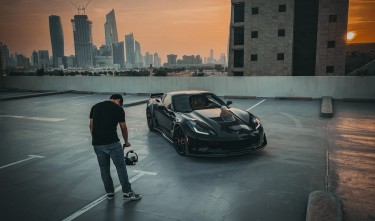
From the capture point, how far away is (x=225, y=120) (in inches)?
249

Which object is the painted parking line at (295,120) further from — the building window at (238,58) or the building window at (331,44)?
the building window at (238,58)

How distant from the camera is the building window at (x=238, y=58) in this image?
44716mm

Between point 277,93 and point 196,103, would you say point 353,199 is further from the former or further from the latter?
point 277,93

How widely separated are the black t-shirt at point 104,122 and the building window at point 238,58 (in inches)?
1666

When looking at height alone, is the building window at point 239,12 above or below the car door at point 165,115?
above

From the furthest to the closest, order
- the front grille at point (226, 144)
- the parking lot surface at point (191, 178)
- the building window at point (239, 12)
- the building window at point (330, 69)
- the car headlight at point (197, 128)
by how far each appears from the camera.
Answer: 1. the building window at point (239, 12)
2. the building window at point (330, 69)
3. the car headlight at point (197, 128)
4. the front grille at point (226, 144)
5. the parking lot surface at point (191, 178)

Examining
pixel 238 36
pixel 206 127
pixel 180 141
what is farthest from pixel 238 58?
pixel 206 127

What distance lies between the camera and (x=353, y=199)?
4.18 m

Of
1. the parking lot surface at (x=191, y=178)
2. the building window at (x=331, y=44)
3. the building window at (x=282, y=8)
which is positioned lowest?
the parking lot surface at (x=191, y=178)

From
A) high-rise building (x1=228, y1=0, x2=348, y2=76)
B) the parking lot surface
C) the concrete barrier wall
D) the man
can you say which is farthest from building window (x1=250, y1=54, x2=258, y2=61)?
the man

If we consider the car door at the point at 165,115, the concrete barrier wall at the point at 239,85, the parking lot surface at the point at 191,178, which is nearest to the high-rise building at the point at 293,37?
the concrete barrier wall at the point at 239,85

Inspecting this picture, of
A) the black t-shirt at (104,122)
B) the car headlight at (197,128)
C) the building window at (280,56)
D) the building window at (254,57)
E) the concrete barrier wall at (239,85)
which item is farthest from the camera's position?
the building window at (254,57)

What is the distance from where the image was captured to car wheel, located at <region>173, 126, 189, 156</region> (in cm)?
619

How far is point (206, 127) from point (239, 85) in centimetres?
1257
